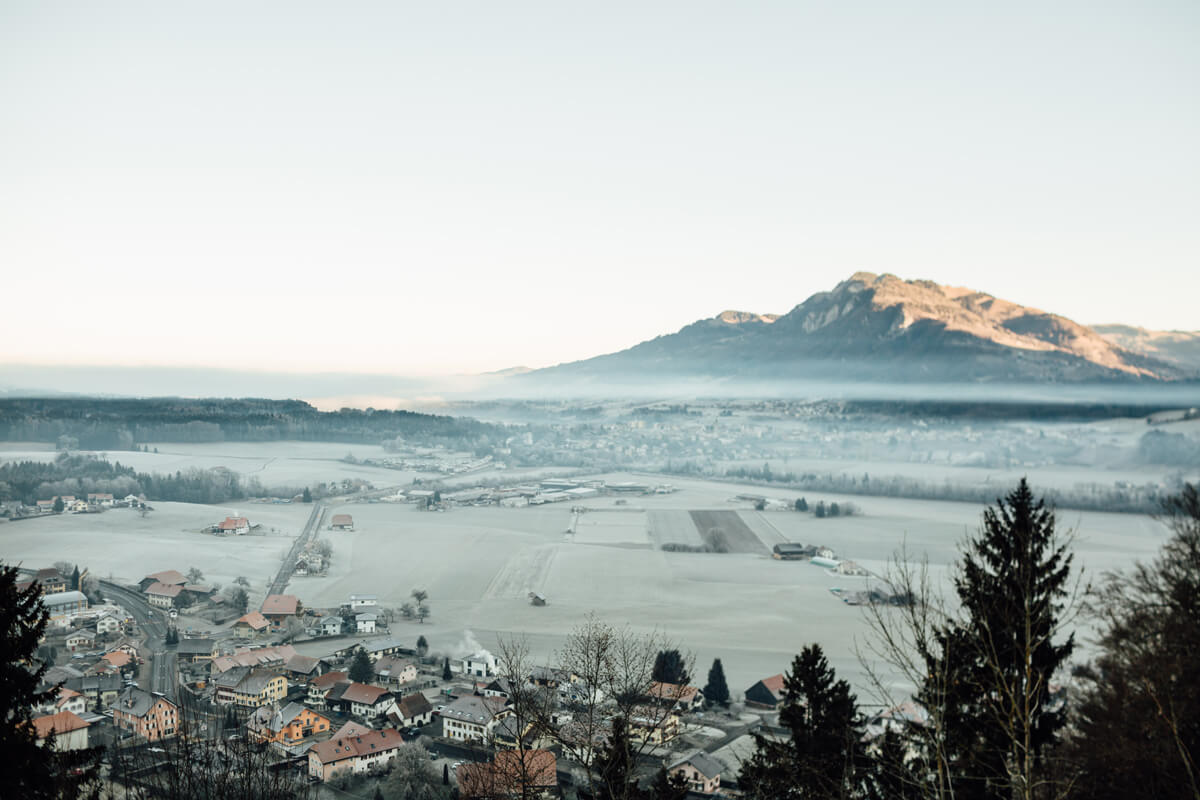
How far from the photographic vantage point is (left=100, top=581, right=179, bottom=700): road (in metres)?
9.90

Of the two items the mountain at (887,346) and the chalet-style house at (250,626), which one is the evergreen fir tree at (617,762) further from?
the mountain at (887,346)

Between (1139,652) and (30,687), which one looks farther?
(1139,652)

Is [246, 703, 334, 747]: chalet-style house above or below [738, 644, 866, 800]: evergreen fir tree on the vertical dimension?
below

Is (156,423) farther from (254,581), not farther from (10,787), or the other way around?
(10,787)

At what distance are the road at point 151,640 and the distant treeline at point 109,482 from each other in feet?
17.3

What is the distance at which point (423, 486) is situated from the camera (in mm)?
24516

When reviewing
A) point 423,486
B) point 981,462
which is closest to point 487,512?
point 423,486

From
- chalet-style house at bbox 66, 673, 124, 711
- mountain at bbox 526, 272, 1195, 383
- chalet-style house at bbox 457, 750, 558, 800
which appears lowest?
chalet-style house at bbox 66, 673, 124, 711

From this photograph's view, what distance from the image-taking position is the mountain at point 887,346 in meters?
46.0

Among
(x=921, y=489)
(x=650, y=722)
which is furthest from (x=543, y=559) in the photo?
(x=921, y=489)

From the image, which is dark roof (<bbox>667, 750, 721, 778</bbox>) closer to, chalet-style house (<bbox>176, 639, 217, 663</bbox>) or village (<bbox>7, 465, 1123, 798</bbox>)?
village (<bbox>7, 465, 1123, 798</bbox>)

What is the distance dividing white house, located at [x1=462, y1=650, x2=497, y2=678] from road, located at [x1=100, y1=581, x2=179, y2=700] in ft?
11.9

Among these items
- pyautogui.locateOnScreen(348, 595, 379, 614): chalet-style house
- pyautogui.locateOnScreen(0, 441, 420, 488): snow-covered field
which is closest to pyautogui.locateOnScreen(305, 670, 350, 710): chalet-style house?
pyautogui.locateOnScreen(348, 595, 379, 614): chalet-style house

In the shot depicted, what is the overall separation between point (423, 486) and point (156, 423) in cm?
742
